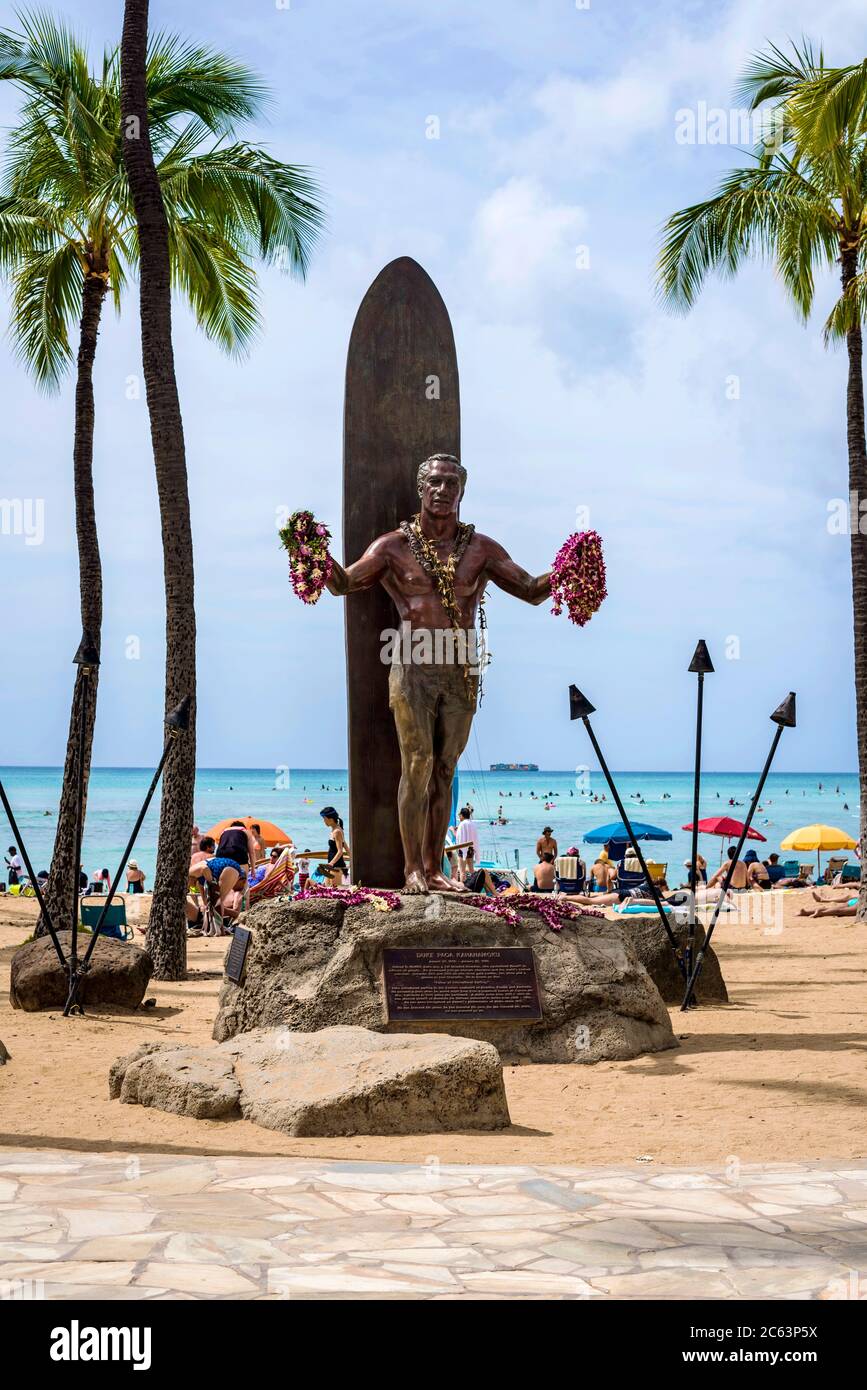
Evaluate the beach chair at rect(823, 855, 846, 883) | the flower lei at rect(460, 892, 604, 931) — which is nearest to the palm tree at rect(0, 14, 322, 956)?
the flower lei at rect(460, 892, 604, 931)

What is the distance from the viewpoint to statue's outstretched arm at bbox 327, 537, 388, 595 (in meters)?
8.39

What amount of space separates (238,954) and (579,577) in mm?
3035

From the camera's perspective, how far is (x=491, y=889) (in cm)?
1550

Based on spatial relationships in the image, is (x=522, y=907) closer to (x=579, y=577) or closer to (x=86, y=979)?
(x=579, y=577)

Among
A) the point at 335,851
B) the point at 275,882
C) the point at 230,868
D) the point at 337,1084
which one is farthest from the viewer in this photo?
the point at 335,851

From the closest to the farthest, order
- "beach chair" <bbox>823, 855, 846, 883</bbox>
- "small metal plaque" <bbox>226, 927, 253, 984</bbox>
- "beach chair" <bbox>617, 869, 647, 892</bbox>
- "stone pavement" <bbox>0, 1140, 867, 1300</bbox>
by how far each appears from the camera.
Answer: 1. "stone pavement" <bbox>0, 1140, 867, 1300</bbox>
2. "small metal plaque" <bbox>226, 927, 253, 984</bbox>
3. "beach chair" <bbox>617, 869, 647, 892</bbox>
4. "beach chair" <bbox>823, 855, 846, 883</bbox>

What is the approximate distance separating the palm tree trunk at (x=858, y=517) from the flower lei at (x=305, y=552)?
30.6 ft

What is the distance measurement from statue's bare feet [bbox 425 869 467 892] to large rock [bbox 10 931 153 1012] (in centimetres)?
270

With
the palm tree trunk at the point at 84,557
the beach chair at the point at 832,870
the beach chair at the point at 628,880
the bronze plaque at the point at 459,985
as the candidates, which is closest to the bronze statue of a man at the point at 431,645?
the bronze plaque at the point at 459,985

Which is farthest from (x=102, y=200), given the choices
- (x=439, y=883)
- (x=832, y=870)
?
(x=832, y=870)

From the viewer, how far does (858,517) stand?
52.0 ft

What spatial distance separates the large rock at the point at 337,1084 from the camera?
611 cm

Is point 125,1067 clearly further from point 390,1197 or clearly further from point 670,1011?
point 670,1011

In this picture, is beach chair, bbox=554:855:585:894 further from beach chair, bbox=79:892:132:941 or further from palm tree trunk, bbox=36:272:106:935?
beach chair, bbox=79:892:132:941
